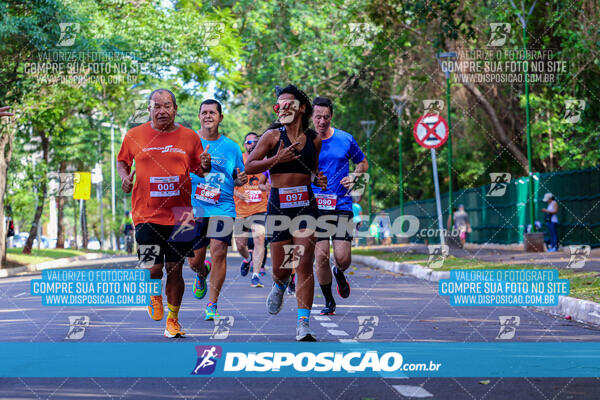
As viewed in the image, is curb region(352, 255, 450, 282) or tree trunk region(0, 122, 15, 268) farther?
tree trunk region(0, 122, 15, 268)

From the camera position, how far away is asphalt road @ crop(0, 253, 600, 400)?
6.49 m

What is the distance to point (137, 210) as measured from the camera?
30.6ft

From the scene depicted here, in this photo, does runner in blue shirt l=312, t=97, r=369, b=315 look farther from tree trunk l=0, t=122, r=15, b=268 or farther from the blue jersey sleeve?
tree trunk l=0, t=122, r=15, b=268

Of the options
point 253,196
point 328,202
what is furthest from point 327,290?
point 253,196

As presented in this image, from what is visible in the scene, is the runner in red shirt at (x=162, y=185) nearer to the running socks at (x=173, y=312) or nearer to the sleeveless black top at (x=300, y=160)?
the running socks at (x=173, y=312)

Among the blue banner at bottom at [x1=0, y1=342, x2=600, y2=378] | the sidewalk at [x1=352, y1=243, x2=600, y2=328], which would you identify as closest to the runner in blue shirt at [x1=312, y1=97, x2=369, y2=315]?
the blue banner at bottom at [x1=0, y1=342, x2=600, y2=378]

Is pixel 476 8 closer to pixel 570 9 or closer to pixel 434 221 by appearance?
pixel 570 9

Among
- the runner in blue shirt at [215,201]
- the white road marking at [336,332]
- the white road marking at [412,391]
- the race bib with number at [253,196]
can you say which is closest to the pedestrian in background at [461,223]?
the race bib with number at [253,196]

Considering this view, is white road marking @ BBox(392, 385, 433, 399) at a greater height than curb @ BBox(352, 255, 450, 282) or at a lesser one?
greater

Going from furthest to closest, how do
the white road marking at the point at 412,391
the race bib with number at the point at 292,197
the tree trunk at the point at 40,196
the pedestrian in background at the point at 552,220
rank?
1. the tree trunk at the point at 40,196
2. the pedestrian in background at the point at 552,220
3. the race bib with number at the point at 292,197
4. the white road marking at the point at 412,391

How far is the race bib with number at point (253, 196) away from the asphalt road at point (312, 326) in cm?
134

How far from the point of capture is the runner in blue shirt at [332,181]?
10.9 metres

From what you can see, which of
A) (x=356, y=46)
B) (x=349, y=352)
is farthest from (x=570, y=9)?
(x=349, y=352)

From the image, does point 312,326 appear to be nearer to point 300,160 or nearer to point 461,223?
point 300,160
